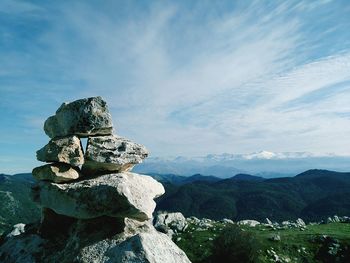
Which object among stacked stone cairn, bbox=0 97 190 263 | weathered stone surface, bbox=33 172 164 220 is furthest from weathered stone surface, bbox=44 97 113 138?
weathered stone surface, bbox=33 172 164 220

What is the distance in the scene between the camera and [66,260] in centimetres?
1591

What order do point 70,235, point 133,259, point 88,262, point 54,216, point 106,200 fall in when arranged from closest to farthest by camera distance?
point 133,259 < point 88,262 < point 106,200 < point 70,235 < point 54,216

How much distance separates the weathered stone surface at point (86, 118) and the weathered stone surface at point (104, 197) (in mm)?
2689

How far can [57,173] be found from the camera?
17375 millimetres

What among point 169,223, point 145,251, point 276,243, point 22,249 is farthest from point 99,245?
point 169,223

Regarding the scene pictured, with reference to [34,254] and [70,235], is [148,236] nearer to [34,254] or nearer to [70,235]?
[70,235]

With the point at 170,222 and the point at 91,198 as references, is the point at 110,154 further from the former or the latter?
the point at 170,222

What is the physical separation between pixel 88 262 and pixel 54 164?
5.60 meters

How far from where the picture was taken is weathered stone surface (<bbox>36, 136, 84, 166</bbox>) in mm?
17391

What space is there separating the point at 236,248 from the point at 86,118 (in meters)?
26.5

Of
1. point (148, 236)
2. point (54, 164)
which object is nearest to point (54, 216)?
point (54, 164)

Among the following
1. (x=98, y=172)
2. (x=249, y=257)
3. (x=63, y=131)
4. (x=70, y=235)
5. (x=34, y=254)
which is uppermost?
(x=63, y=131)

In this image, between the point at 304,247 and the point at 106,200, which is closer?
the point at 106,200

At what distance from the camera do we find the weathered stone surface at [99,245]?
14.3 metres
